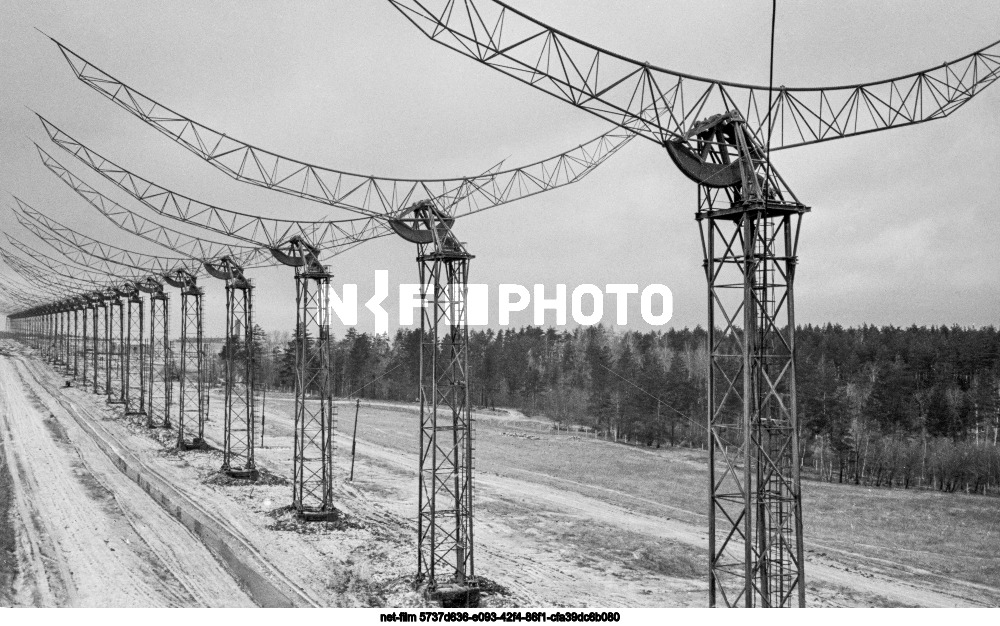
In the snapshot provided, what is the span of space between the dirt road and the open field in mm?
86

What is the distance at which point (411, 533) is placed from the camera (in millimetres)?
33438

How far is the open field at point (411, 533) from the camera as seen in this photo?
26.0 meters

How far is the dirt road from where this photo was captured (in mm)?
24531

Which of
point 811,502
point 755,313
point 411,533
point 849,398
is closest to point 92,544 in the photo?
point 411,533

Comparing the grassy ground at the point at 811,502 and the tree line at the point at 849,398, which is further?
the tree line at the point at 849,398

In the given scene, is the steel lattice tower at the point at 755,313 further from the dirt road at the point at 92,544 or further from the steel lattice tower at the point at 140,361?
the steel lattice tower at the point at 140,361

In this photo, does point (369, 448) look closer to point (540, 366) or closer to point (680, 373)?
point (680, 373)

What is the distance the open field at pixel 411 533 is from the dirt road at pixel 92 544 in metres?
0.09

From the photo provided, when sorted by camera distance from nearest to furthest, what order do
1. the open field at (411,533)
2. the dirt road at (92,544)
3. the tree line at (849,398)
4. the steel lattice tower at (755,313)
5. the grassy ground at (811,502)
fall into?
the steel lattice tower at (755,313) < the dirt road at (92,544) < the open field at (411,533) < the grassy ground at (811,502) < the tree line at (849,398)

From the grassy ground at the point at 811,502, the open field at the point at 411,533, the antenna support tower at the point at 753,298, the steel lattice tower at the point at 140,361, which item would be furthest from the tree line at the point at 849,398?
the antenna support tower at the point at 753,298

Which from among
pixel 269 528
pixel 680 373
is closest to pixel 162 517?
pixel 269 528

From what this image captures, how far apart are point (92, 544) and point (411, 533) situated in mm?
11567

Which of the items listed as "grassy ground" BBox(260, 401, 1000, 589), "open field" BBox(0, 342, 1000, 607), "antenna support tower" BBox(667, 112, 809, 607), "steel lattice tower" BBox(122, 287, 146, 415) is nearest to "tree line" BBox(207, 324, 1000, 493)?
"grassy ground" BBox(260, 401, 1000, 589)
